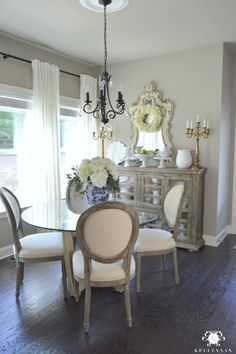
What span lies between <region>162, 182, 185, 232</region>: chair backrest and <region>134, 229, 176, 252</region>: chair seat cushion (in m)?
0.18

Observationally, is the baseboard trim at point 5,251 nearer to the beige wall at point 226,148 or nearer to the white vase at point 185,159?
the white vase at point 185,159

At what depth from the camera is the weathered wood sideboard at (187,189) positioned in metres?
3.97

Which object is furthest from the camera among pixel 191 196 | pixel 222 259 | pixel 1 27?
pixel 191 196

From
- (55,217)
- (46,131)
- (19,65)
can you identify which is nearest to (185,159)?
(46,131)

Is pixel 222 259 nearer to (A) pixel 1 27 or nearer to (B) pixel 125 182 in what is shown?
(B) pixel 125 182

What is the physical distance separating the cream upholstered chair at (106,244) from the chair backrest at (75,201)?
0.80 meters

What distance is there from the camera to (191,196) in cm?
398

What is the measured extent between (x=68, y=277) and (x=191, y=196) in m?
2.01

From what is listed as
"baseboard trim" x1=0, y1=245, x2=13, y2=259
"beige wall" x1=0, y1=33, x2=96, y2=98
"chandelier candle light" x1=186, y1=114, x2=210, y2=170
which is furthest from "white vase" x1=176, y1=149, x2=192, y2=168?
"baseboard trim" x1=0, y1=245, x2=13, y2=259

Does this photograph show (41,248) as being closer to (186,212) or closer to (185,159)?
(186,212)

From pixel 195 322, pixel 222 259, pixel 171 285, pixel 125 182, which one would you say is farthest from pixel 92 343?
pixel 125 182

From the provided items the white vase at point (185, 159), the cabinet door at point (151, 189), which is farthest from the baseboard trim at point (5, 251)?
the white vase at point (185, 159)

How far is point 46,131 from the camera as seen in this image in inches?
162

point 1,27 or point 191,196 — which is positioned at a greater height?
point 1,27
